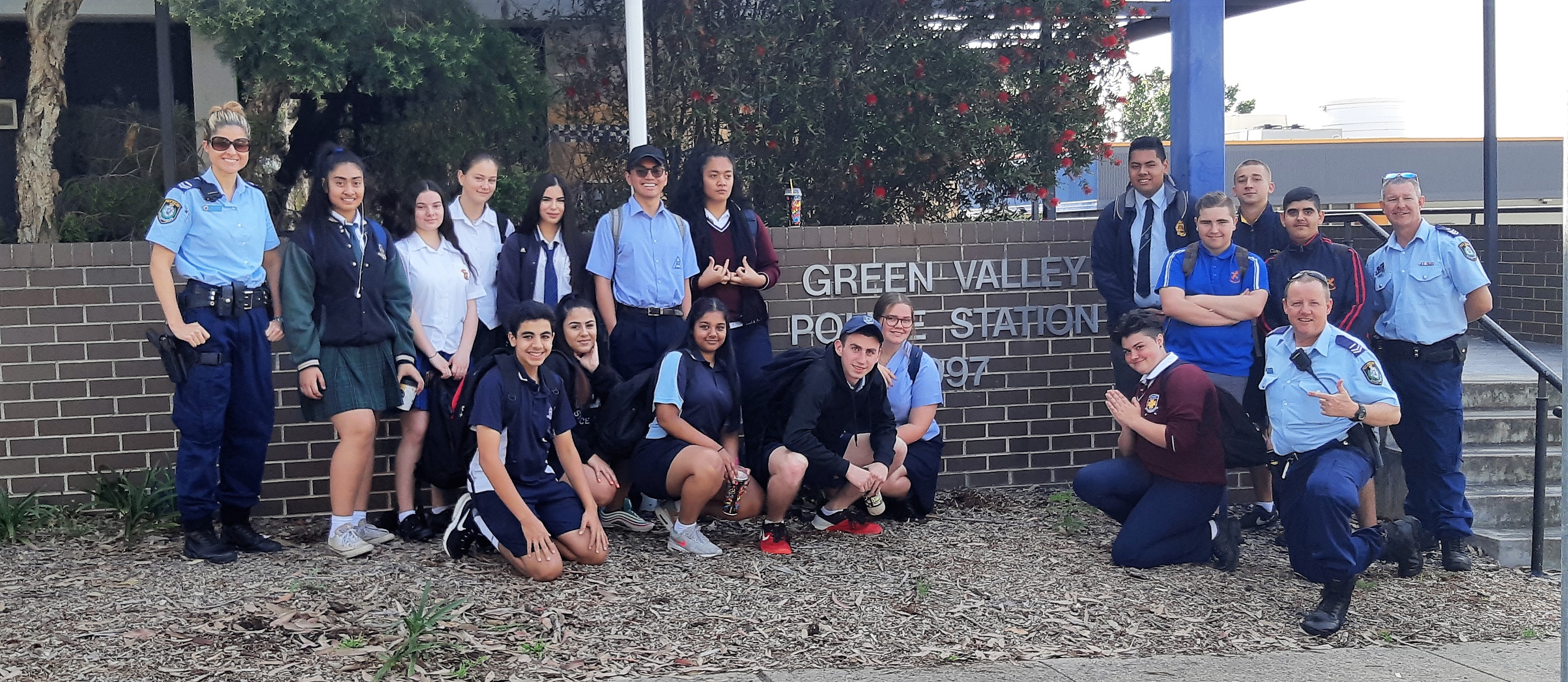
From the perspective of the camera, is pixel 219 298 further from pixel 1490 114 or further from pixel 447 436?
pixel 1490 114

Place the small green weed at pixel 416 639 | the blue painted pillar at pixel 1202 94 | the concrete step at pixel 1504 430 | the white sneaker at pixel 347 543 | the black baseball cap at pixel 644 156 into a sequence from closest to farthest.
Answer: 1. the small green weed at pixel 416 639
2. the white sneaker at pixel 347 543
3. the black baseball cap at pixel 644 156
4. the concrete step at pixel 1504 430
5. the blue painted pillar at pixel 1202 94

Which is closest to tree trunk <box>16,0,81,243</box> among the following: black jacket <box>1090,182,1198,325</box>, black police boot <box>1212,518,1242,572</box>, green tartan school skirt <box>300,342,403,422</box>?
green tartan school skirt <box>300,342,403,422</box>

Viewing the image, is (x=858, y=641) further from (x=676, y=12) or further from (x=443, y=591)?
(x=676, y=12)

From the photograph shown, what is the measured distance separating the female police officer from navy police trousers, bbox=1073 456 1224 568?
148 inches

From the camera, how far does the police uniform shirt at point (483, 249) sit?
19.4 ft

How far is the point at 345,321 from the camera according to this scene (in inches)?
215

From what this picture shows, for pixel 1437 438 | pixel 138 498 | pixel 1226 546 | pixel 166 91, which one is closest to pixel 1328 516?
pixel 1226 546

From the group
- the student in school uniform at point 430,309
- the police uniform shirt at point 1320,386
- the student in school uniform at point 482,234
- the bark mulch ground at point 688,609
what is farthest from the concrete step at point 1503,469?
the student in school uniform at point 430,309

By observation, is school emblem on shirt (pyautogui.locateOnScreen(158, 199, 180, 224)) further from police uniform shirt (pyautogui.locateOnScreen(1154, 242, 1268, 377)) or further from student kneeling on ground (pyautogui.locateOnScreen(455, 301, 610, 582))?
police uniform shirt (pyautogui.locateOnScreen(1154, 242, 1268, 377))

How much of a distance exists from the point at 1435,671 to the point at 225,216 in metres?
4.93

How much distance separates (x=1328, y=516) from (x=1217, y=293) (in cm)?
131

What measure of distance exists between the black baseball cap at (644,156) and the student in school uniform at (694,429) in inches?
28.3

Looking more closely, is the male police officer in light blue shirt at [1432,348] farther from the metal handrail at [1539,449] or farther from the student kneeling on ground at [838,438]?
the student kneeling on ground at [838,438]

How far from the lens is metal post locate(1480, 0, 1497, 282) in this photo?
402 inches
